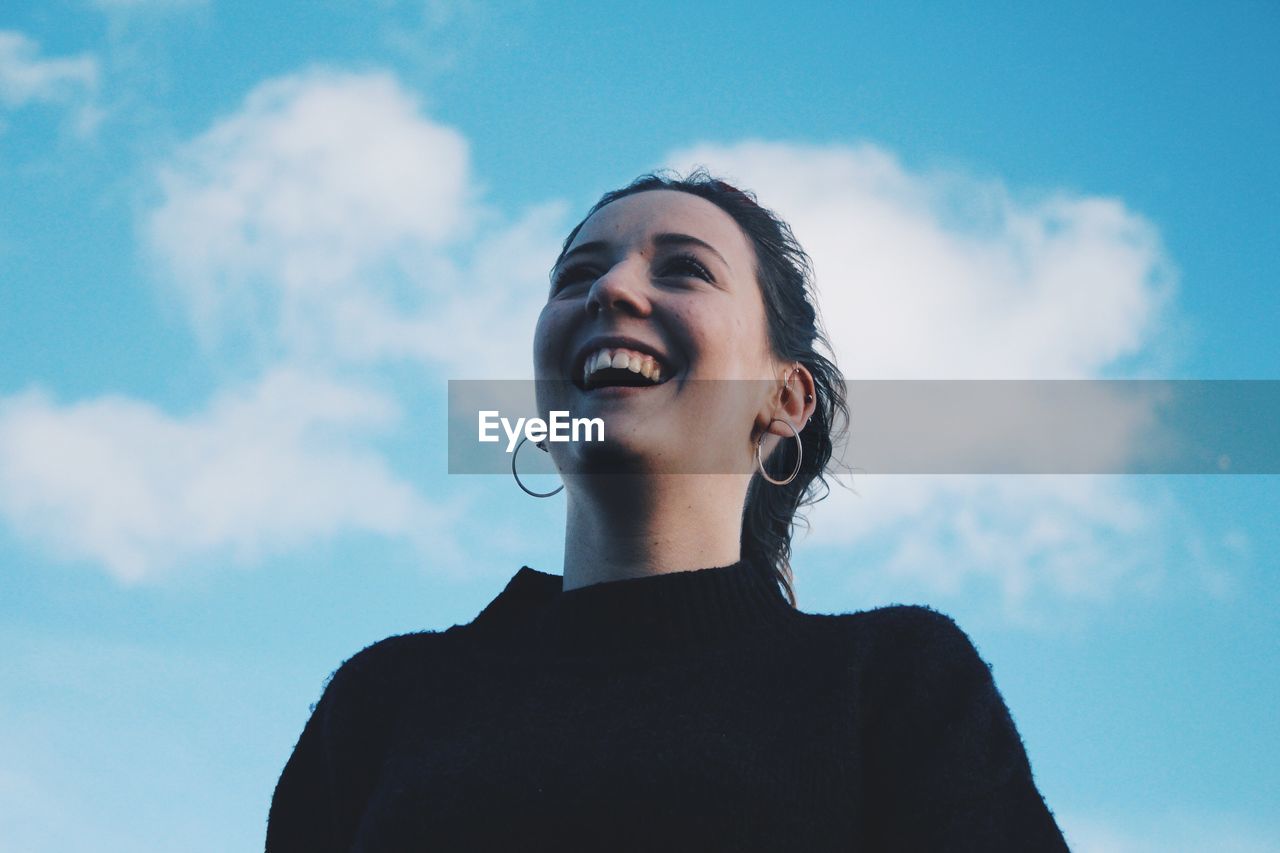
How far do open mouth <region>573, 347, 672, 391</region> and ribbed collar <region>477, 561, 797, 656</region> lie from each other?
524mm

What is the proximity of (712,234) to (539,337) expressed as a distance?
1.94ft

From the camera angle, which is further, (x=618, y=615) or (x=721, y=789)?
(x=618, y=615)

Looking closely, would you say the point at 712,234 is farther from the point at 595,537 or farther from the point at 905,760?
the point at 905,760

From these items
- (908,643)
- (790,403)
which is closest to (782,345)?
(790,403)

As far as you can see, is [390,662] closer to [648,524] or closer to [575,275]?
[648,524]

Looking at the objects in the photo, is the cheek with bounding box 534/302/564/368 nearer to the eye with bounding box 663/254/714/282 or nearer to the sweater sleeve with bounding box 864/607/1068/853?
the eye with bounding box 663/254/714/282

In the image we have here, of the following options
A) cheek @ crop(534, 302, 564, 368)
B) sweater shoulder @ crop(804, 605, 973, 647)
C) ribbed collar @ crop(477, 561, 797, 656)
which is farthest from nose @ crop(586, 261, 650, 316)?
sweater shoulder @ crop(804, 605, 973, 647)

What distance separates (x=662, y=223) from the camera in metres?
3.51

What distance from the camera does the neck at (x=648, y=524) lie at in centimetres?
326

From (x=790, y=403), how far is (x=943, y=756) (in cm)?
130

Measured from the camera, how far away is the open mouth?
10.6ft

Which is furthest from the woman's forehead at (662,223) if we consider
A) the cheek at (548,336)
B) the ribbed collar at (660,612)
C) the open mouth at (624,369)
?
the ribbed collar at (660,612)

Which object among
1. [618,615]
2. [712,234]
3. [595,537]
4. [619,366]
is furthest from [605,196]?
[618,615]

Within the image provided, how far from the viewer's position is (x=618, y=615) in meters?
3.22
